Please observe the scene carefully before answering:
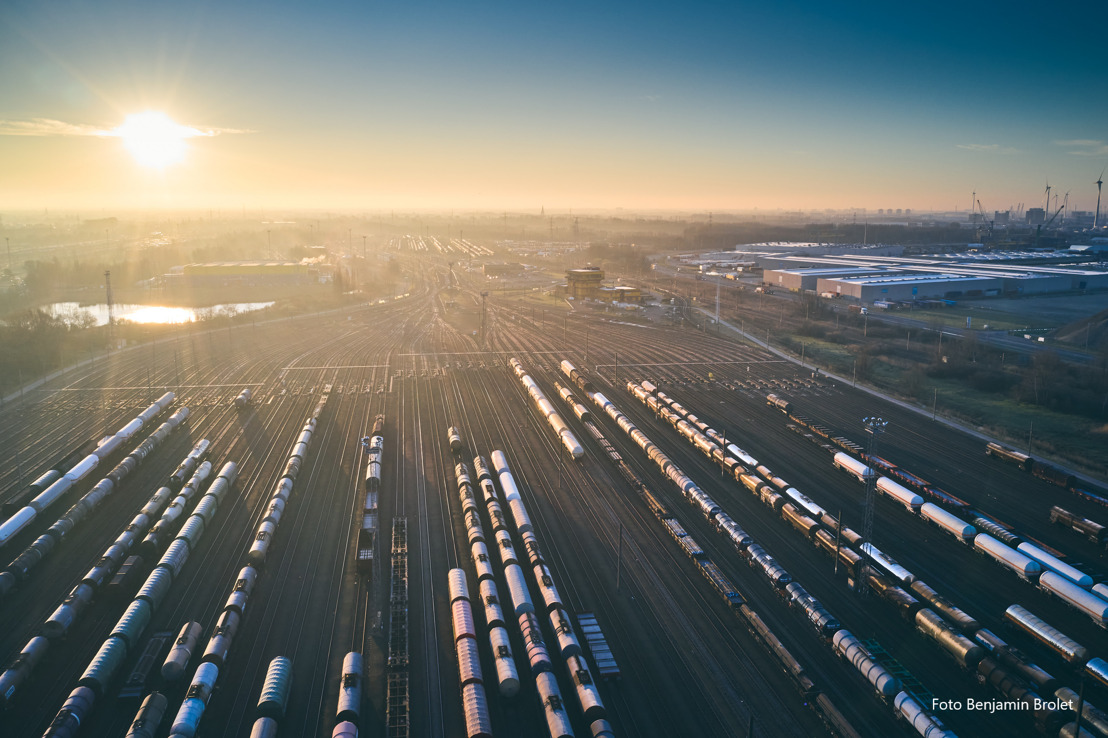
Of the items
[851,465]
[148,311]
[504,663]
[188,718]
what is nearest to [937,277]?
[851,465]

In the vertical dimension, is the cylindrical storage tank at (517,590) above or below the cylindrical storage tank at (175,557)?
below

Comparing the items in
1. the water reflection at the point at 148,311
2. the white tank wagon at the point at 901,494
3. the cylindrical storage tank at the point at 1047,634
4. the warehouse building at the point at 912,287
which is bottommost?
the cylindrical storage tank at the point at 1047,634

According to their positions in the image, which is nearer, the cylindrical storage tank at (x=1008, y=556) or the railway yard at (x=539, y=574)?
the railway yard at (x=539, y=574)

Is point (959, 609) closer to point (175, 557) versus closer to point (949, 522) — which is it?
point (949, 522)

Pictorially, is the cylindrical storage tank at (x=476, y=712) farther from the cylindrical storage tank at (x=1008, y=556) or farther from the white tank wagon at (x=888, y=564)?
the cylindrical storage tank at (x=1008, y=556)

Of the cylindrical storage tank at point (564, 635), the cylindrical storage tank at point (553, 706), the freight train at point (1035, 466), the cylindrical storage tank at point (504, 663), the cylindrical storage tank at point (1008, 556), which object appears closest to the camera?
the cylindrical storage tank at point (553, 706)

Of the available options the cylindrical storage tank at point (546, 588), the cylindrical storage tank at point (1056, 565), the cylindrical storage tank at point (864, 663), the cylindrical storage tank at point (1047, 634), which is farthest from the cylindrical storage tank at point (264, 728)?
the cylindrical storage tank at point (1056, 565)

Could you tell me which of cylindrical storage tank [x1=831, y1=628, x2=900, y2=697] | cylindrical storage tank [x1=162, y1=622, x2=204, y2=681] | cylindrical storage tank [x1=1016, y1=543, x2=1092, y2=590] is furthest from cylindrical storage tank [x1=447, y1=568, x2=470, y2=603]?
cylindrical storage tank [x1=1016, y1=543, x2=1092, y2=590]

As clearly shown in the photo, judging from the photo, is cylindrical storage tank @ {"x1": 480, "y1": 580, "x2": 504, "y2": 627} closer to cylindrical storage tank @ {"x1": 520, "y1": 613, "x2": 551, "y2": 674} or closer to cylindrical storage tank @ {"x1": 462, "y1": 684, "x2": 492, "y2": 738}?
cylindrical storage tank @ {"x1": 520, "y1": 613, "x2": 551, "y2": 674}
